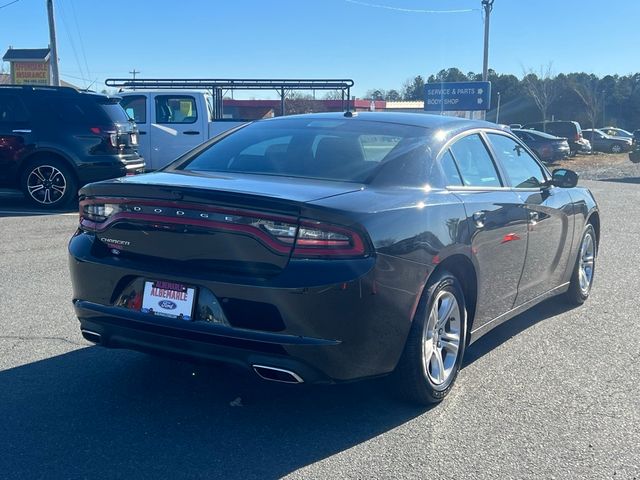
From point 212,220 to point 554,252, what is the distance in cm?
303

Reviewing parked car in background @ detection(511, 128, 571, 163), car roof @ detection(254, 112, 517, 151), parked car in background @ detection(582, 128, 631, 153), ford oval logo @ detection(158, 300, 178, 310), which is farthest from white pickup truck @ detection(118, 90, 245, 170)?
parked car in background @ detection(582, 128, 631, 153)

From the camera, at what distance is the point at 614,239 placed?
1005 cm

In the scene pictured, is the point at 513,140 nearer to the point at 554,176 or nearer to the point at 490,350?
the point at 554,176

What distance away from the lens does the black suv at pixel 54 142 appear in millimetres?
11133

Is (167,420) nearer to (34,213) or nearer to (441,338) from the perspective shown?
(441,338)

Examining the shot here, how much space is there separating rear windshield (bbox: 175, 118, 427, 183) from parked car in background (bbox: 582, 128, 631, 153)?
43.1 metres

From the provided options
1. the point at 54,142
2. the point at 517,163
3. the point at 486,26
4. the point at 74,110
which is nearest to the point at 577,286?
the point at 517,163

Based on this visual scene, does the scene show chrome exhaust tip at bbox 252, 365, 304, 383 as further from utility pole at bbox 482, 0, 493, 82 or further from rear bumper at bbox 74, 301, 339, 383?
utility pole at bbox 482, 0, 493, 82

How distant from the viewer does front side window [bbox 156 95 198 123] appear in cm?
1467

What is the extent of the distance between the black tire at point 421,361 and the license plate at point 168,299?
1.11m

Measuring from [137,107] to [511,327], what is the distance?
10917 millimetres

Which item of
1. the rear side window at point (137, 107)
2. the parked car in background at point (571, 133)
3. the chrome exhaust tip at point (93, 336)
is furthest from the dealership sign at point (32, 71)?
the chrome exhaust tip at point (93, 336)

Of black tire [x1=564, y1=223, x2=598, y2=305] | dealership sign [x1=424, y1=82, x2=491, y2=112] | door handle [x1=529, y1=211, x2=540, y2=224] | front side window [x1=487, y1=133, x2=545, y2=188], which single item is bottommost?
black tire [x1=564, y1=223, x2=598, y2=305]

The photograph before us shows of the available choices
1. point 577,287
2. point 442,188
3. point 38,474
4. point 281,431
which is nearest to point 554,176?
point 577,287
